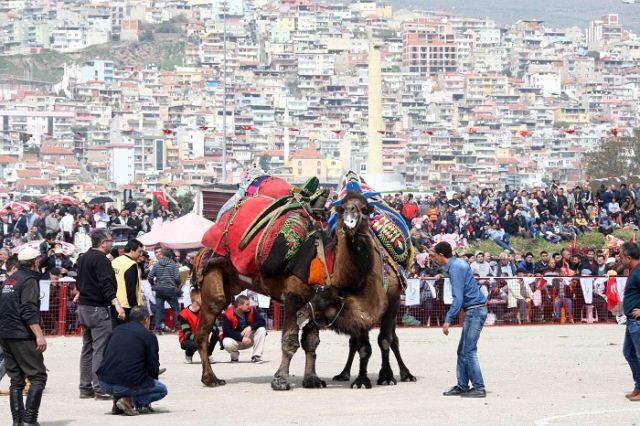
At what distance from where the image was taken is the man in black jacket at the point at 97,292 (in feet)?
57.9

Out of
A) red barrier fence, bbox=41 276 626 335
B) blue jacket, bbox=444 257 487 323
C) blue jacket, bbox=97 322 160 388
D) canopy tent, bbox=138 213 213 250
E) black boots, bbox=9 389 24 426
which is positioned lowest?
red barrier fence, bbox=41 276 626 335

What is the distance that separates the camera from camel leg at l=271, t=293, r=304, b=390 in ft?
60.6

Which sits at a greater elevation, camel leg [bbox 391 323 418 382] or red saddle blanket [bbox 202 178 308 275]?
red saddle blanket [bbox 202 178 308 275]

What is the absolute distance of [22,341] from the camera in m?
15.4

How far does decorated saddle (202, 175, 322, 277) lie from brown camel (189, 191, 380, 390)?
0.21 metres

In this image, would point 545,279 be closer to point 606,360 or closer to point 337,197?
point 606,360

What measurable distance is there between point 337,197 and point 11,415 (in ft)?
15.7

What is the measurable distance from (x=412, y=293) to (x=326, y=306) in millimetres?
10434

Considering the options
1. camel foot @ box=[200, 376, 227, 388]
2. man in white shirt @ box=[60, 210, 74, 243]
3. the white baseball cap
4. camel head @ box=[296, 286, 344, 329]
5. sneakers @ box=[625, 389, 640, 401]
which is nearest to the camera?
the white baseball cap

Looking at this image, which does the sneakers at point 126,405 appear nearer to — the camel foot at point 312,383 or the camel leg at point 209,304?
the camel foot at point 312,383

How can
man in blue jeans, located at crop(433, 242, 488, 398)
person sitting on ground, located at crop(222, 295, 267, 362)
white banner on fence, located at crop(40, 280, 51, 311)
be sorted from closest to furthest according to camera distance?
man in blue jeans, located at crop(433, 242, 488, 398) < person sitting on ground, located at crop(222, 295, 267, 362) < white banner on fence, located at crop(40, 280, 51, 311)

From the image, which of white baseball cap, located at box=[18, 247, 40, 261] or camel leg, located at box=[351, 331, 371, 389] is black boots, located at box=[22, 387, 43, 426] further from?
camel leg, located at box=[351, 331, 371, 389]

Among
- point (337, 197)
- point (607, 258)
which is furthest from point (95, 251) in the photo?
point (607, 258)

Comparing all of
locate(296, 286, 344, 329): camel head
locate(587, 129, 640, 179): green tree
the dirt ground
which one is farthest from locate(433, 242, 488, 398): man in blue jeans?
locate(587, 129, 640, 179): green tree
